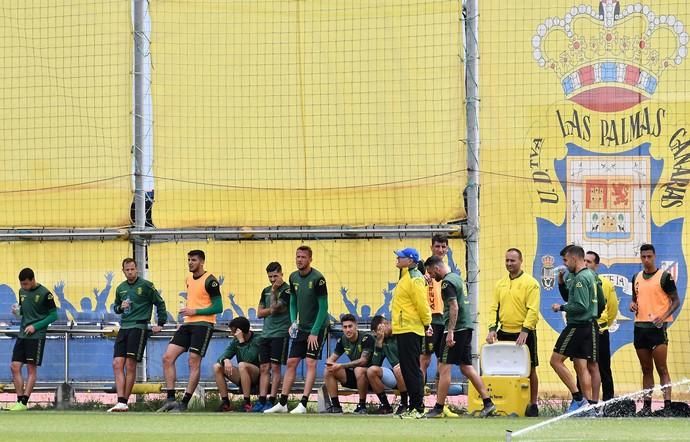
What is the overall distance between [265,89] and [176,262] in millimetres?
2495

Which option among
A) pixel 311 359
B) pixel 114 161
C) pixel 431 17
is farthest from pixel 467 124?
pixel 114 161

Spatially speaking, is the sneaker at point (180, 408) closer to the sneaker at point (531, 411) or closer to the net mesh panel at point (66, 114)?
the net mesh panel at point (66, 114)

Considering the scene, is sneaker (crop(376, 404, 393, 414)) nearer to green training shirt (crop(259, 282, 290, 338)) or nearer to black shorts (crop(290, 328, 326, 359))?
black shorts (crop(290, 328, 326, 359))

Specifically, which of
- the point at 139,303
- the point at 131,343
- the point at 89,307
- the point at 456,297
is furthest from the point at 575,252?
the point at 89,307

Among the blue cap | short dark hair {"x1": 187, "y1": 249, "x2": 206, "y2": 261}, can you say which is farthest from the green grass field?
short dark hair {"x1": 187, "y1": 249, "x2": 206, "y2": 261}

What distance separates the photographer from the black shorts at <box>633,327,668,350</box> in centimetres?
1527

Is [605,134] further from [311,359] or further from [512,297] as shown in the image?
[311,359]

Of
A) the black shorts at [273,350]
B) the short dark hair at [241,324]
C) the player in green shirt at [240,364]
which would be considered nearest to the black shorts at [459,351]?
the black shorts at [273,350]

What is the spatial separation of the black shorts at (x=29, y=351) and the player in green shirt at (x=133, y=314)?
3.28 feet

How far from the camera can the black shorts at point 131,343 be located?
16.2 meters

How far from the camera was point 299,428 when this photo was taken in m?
12.9

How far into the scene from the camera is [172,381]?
15.9m

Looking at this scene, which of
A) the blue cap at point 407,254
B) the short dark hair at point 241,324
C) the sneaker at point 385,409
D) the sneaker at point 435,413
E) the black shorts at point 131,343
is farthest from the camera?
the short dark hair at point 241,324

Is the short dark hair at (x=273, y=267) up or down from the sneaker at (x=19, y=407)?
up
